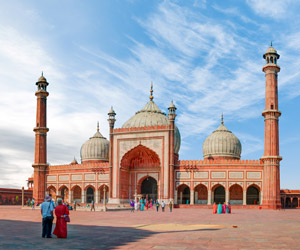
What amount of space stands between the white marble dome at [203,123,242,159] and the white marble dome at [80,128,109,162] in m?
14.4

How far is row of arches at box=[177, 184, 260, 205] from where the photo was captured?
44.7 meters

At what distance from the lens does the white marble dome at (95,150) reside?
56.0 m

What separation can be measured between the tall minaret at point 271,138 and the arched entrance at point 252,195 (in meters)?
5.13

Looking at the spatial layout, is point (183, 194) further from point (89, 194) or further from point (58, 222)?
point (58, 222)

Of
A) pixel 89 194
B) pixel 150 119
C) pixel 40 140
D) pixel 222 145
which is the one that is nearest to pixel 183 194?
pixel 222 145

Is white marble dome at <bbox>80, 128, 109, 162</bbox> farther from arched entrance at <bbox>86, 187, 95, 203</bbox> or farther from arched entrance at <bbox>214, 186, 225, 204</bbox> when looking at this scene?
arched entrance at <bbox>214, 186, 225, 204</bbox>

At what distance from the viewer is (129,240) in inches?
396

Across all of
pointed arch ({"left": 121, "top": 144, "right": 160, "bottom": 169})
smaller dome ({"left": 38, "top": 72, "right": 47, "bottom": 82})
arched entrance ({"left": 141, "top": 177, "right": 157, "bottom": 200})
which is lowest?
arched entrance ({"left": 141, "top": 177, "right": 157, "bottom": 200})

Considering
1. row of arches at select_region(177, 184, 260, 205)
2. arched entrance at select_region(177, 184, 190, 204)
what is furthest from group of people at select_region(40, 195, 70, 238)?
arched entrance at select_region(177, 184, 190, 204)

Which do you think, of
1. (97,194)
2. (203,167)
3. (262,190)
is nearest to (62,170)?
(97,194)

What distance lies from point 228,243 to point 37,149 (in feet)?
140

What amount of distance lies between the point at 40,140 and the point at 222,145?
2316 centimetres

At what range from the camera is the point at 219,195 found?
45.5m

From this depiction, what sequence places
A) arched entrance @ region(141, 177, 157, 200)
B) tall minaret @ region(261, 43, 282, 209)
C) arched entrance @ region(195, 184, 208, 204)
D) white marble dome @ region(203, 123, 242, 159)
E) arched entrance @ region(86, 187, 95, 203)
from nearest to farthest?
1. tall minaret @ region(261, 43, 282, 209)
2. arched entrance @ region(195, 184, 208, 204)
3. arched entrance @ region(141, 177, 157, 200)
4. white marble dome @ region(203, 123, 242, 159)
5. arched entrance @ region(86, 187, 95, 203)
